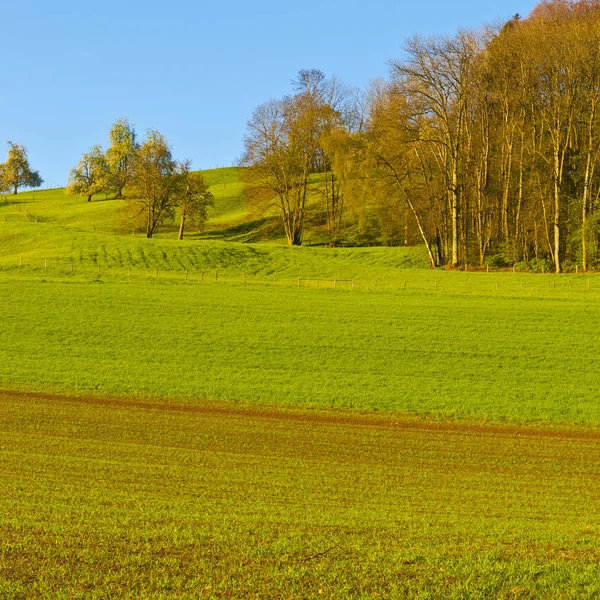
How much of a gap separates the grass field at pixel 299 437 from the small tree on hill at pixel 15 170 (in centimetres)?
10429

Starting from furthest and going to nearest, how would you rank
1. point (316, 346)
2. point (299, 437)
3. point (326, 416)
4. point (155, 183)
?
point (155, 183) < point (316, 346) < point (326, 416) < point (299, 437)

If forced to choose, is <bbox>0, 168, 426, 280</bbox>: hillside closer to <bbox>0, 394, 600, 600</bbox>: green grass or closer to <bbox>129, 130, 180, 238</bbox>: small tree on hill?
<bbox>129, 130, 180, 238</bbox>: small tree on hill

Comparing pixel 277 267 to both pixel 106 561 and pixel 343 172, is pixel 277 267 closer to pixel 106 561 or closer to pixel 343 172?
pixel 343 172

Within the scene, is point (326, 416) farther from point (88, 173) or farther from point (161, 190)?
point (88, 173)

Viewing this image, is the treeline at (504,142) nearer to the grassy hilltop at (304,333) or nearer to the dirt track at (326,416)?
the grassy hilltop at (304,333)

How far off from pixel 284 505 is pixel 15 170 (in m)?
152

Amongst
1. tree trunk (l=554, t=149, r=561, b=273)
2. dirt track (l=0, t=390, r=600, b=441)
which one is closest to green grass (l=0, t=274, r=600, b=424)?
dirt track (l=0, t=390, r=600, b=441)

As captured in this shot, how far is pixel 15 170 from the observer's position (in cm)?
15062

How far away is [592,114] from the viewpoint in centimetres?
5619

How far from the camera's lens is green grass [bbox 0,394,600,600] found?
347 inches

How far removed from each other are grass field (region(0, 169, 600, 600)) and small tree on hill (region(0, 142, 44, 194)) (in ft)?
342

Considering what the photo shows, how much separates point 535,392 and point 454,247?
37.2m

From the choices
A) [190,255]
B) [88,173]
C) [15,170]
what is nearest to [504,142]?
[190,255]

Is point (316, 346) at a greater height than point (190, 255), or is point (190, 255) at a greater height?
point (190, 255)
